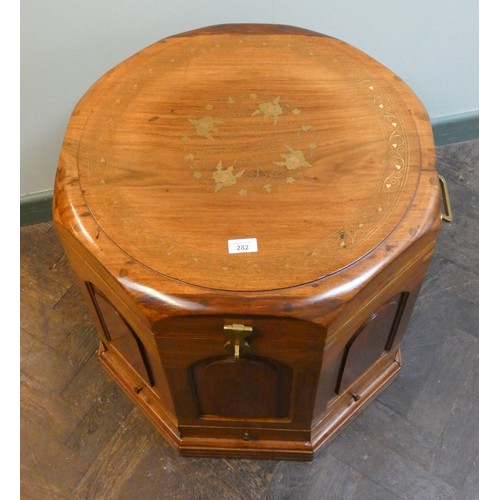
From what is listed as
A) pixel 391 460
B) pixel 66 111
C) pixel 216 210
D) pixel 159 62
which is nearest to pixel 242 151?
pixel 216 210

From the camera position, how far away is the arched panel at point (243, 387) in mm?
966

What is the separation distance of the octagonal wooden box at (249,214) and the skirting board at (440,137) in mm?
579

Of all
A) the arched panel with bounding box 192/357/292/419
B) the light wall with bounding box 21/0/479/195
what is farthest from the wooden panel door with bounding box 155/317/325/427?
the light wall with bounding box 21/0/479/195

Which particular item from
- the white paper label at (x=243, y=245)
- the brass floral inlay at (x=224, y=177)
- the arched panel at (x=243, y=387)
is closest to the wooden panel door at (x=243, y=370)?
the arched panel at (x=243, y=387)

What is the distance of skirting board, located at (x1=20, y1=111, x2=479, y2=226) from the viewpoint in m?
1.56

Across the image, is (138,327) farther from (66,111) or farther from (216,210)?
(66,111)

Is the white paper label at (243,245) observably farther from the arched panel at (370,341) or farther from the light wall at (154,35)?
the light wall at (154,35)

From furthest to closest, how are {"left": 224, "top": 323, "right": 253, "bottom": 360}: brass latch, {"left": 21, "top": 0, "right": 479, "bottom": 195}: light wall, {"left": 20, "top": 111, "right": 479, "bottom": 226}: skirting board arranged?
{"left": 20, "top": 111, "right": 479, "bottom": 226}: skirting board, {"left": 21, "top": 0, "right": 479, "bottom": 195}: light wall, {"left": 224, "top": 323, "right": 253, "bottom": 360}: brass latch

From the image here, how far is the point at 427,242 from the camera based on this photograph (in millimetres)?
927

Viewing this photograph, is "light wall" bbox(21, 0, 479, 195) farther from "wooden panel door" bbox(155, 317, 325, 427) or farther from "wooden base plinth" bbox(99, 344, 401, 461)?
"wooden panel door" bbox(155, 317, 325, 427)

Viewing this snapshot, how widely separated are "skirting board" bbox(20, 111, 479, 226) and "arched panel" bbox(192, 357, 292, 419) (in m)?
0.78

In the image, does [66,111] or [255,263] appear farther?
[66,111]

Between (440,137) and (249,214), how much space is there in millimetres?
1064

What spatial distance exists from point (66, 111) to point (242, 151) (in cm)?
61
